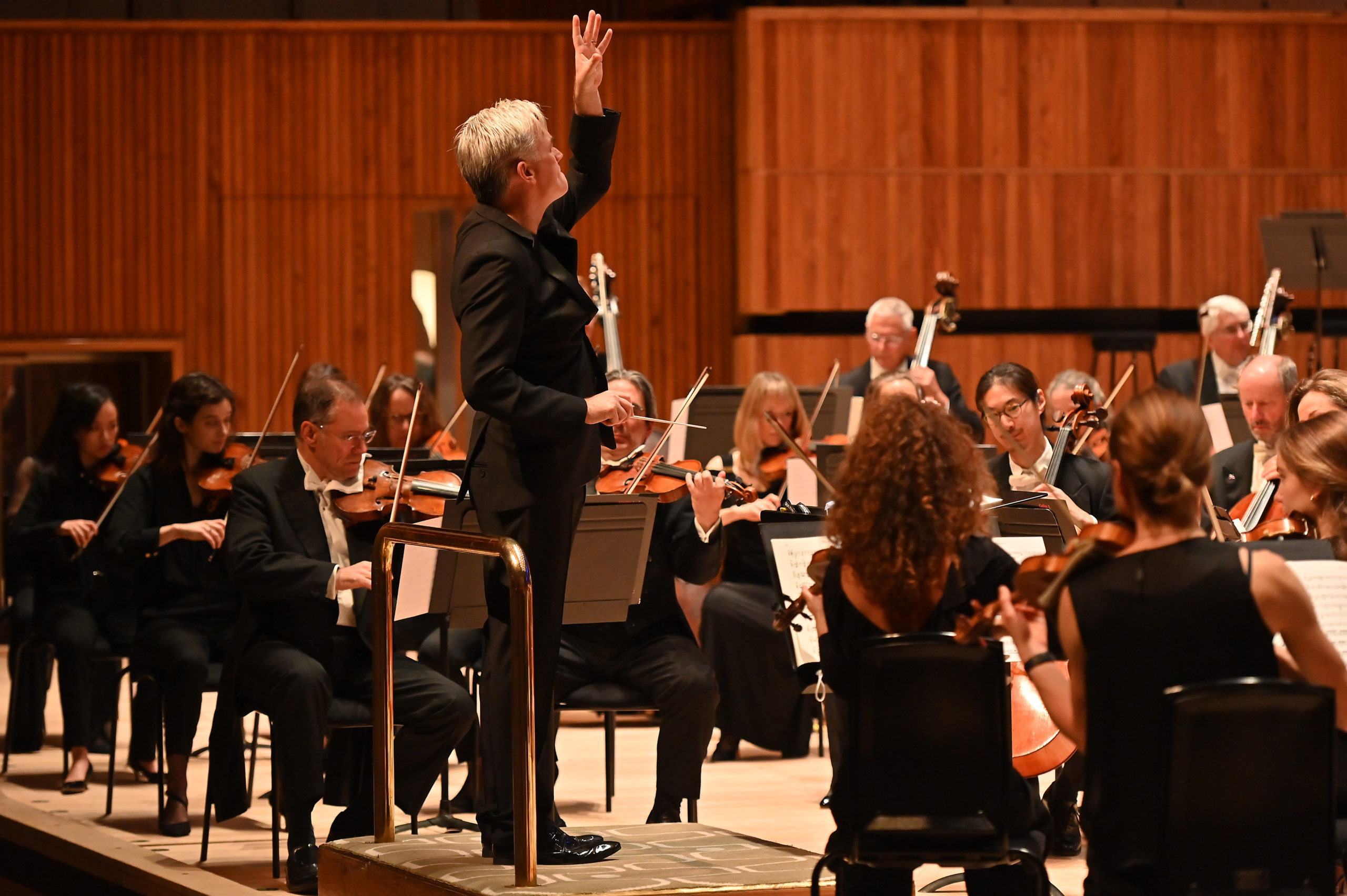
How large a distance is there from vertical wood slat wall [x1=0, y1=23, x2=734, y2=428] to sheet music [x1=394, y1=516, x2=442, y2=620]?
5.39m

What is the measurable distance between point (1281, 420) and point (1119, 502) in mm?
2649

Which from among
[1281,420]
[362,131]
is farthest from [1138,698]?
[362,131]

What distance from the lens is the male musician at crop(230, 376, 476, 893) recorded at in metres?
3.93

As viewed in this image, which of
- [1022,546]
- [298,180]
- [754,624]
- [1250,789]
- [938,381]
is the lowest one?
[754,624]

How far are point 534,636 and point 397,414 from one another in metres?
2.87

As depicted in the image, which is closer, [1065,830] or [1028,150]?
[1065,830]

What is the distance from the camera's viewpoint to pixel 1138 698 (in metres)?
2.21

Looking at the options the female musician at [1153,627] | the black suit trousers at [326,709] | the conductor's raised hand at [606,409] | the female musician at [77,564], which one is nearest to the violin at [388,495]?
the black suit trousers at [326,709]

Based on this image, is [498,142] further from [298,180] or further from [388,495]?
[298,180]

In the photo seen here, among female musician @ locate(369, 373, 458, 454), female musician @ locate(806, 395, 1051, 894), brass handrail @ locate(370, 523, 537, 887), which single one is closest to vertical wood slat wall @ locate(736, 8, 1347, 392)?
female musician @ locate(369, 373, 458, 454)

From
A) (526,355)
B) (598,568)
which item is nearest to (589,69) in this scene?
(526,355)

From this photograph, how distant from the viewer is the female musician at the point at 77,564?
5.11 meters

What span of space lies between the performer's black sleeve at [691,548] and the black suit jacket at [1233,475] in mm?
1417

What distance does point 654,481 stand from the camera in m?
4.54
